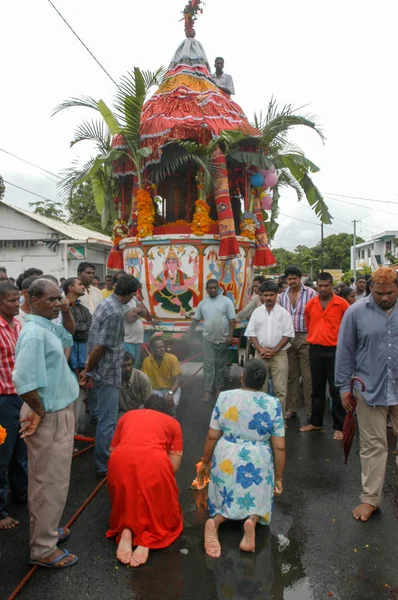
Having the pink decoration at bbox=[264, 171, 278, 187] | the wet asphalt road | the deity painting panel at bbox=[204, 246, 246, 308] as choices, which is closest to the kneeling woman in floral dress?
the wet asphalt road

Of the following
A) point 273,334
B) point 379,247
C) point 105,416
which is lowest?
point 105,416

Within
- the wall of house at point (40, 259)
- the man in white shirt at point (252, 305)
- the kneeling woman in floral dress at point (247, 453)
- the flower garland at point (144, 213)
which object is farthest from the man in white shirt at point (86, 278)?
the wall of house at point (40, 259)

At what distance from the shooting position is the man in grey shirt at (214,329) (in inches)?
273

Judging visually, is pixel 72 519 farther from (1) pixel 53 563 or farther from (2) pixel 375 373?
(2) pixel 375 373

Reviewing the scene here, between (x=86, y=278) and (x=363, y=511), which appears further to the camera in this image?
(x=86, y=278)

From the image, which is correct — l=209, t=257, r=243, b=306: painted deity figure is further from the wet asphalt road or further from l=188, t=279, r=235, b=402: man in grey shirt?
the wet asphalt road

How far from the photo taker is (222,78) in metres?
9.09

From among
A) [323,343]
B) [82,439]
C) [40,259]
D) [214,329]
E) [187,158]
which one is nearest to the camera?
[82,439]

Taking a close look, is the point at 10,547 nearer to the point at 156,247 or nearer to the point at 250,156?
the point at 156,247

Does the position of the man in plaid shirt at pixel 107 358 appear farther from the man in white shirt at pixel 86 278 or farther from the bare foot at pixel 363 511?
the bare foot at pixel 363 511

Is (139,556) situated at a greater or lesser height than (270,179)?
lesser

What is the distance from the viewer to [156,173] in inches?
297

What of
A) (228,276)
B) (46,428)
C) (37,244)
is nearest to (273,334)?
(228,276)

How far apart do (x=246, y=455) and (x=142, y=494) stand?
0.74 m
